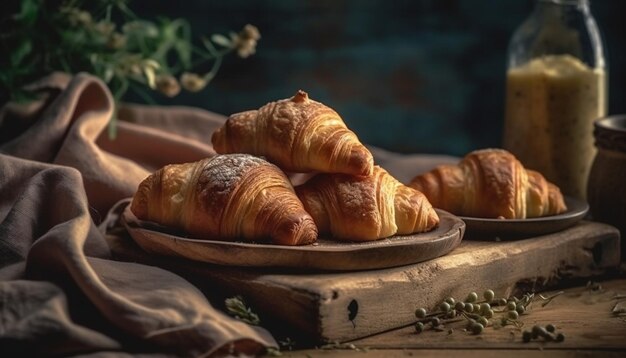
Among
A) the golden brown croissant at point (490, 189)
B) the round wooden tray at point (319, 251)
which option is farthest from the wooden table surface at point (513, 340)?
the golden brown croissant at point (490, 189)

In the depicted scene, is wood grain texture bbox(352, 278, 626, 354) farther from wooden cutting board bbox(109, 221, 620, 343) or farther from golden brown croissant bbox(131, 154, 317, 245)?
golden brown croissant bbox(131, 154, 317, 245)

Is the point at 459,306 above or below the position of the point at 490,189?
below

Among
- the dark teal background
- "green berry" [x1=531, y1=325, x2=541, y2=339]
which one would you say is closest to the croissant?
"green berry" [x1=531, y1=325, x2=541, y2=339]

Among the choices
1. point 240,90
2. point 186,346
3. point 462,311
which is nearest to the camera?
point 186,346

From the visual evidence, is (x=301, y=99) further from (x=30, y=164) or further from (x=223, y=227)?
(x=30, y=164)

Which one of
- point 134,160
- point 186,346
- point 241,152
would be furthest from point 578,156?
point 186,346

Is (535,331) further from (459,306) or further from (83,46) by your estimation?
(83,46)

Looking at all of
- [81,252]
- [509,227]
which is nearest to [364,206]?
[509,227]
